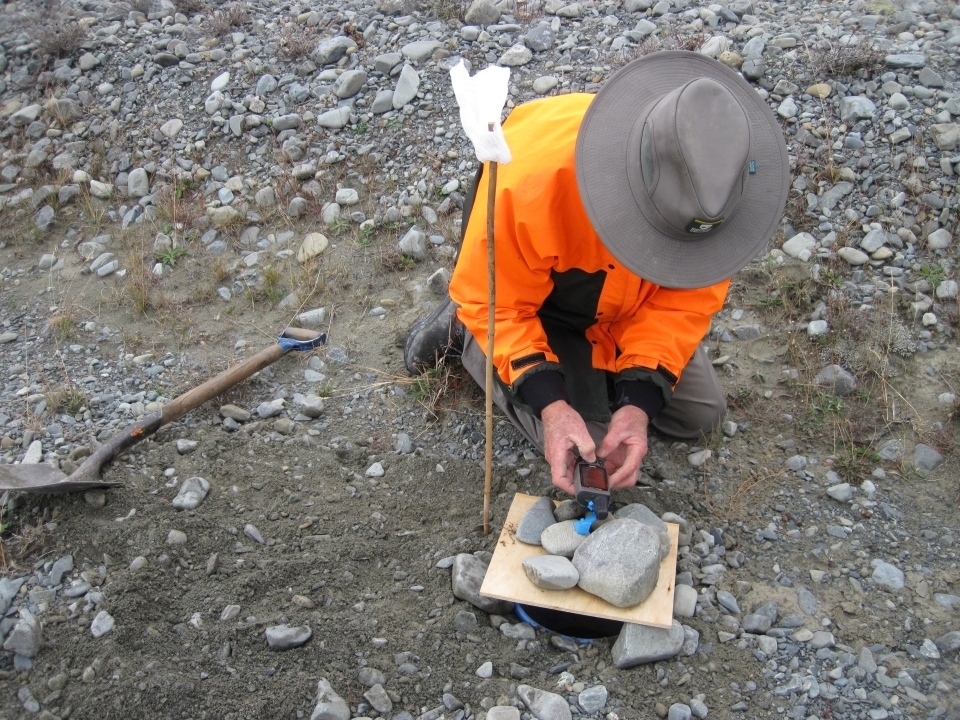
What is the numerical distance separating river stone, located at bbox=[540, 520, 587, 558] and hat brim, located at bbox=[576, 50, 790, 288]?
88cm

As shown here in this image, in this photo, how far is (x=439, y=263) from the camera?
4629 mm

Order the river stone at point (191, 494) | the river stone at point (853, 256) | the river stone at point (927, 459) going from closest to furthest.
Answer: the river stone at point (191, 494) < the river stone at point (927, 459) < the river stone at point (853, 256)

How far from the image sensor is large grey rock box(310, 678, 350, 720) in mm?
2436

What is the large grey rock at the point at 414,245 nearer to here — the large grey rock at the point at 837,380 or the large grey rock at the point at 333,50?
the large grey rock at the point at 333,50

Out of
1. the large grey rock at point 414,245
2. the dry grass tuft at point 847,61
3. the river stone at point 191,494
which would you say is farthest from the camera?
the dry grass tuft at point 847,61

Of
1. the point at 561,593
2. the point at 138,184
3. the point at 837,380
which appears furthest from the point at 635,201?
the point at 138,184

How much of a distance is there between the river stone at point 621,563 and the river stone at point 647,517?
10 centimetres

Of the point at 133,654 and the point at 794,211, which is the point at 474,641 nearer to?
the point at 133,654

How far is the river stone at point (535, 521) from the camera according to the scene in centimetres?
285

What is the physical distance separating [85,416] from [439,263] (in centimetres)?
192

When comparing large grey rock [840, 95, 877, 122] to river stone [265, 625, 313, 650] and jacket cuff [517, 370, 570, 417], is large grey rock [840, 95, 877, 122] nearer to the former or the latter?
jacket cuff [517, 370, 570, 417]

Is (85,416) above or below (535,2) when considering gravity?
below

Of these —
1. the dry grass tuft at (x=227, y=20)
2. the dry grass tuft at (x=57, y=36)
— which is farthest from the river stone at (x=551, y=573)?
the dry grass tuft at (x=57, y=36)

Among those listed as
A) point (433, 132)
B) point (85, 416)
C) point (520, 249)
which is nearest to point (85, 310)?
point (85, 416)
